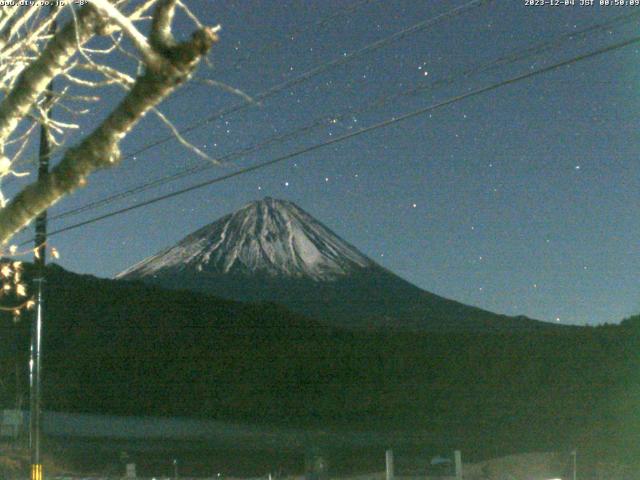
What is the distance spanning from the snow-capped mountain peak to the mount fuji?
198mm

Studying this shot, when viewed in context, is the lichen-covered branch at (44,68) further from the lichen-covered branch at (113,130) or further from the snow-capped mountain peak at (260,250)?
the snow-capped mountain peak at (260,250)

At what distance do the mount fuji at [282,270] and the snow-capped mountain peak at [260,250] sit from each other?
7.8 inches

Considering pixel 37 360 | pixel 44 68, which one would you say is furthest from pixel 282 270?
pixel 44 68

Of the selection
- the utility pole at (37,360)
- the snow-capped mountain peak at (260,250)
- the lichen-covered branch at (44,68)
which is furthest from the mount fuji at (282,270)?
the lichen-covered branch at (44,68)

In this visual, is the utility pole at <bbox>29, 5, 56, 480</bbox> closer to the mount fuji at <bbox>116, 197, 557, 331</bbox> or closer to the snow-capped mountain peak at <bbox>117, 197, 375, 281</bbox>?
the mount fuji at <bbox>116, 197, 557, 331</bbox>

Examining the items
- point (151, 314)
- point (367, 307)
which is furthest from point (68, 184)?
point (367, 307)

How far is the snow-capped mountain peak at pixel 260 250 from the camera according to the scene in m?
181

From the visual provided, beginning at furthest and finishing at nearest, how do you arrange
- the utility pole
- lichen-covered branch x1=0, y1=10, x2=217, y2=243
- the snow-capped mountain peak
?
1. the snow-capped mountain peak
2. the utility pole
3. lichen-covered branch x1=0, y1=10, x2=217, y2=243

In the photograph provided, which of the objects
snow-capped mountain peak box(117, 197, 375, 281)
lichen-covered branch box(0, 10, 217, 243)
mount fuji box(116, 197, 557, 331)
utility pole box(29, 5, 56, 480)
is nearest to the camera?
lichen-covered branch box(0, 10, 217, 243)

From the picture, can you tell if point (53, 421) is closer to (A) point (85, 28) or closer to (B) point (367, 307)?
(A) point (85, 28)

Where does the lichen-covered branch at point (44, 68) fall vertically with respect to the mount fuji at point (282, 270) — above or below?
below

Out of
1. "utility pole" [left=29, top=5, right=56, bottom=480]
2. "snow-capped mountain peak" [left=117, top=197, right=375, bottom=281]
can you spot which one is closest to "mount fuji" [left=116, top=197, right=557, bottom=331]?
"snow-capped mountain peak" [left=117, top=197, right=375, bottom=281]

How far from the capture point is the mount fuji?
538 ft

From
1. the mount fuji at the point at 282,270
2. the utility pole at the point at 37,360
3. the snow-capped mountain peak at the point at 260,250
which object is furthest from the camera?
the snow-capped mountain peak at the point at 260,250
